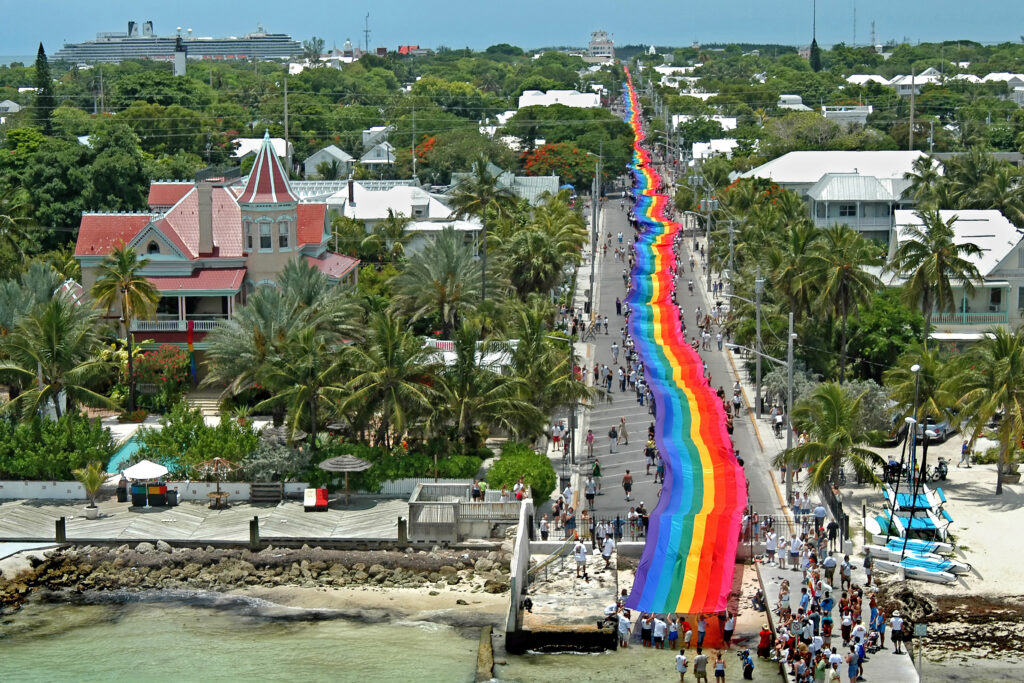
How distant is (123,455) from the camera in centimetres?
5594

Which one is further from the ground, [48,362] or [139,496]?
[48,362]

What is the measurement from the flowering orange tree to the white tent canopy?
8791 centimetres

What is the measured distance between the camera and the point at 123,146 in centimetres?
10294

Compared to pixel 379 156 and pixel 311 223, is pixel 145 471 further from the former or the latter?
pixel 379 156

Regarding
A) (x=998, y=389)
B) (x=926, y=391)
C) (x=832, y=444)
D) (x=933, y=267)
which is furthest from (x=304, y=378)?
(x=933, y=267)

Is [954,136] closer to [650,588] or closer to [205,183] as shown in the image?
[205,183]

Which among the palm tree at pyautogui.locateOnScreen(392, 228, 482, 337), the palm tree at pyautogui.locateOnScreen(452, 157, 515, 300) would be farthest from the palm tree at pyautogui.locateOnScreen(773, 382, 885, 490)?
the palm tree at pyautogui.locateOnScreen(452, 157, 515, 300)

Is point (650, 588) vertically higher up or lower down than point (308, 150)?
lower down

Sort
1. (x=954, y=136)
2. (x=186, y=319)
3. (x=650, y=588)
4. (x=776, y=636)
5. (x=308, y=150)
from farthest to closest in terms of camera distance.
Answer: (x=308, y=150) → (x=954, y=136) → (x=186, y=319) → (x=650, y=588) → (x=776, y=636)

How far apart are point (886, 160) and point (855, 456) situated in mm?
76412

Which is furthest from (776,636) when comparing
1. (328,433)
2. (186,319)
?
(186,319)

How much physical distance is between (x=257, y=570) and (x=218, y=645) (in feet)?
17.6

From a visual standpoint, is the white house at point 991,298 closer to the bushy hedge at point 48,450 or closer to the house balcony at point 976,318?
the house balcony at point 976,318

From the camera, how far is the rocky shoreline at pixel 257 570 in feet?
158
